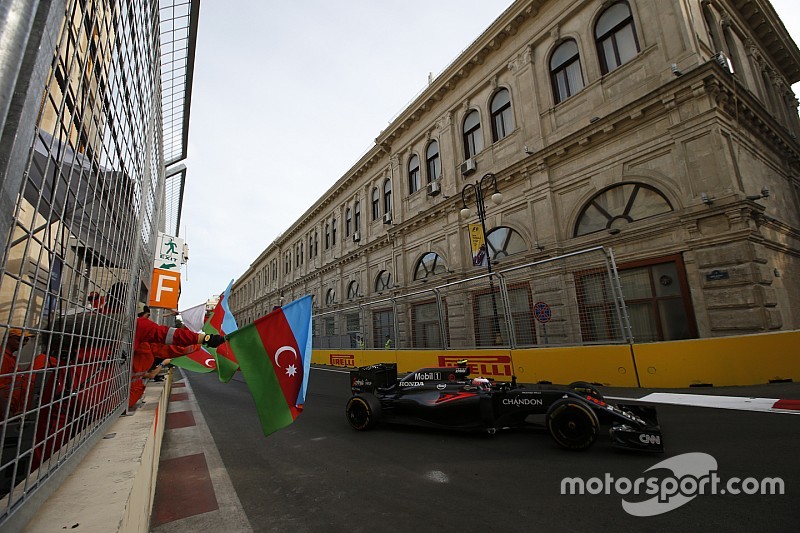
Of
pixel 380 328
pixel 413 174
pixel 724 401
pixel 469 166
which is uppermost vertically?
pixel 413 174

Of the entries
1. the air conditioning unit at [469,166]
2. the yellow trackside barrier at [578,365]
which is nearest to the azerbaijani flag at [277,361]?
the yellow trackside barrier at [578,365]

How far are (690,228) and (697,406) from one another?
5775mm

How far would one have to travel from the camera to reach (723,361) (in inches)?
→ 247

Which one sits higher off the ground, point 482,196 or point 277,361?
point 482,196

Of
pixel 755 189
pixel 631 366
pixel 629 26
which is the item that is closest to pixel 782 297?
pixel 755 189

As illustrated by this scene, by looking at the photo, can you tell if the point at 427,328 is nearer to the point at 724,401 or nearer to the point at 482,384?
the point at 482,384

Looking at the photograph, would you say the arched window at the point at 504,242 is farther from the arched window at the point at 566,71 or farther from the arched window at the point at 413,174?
the arched window at the point at 413,174

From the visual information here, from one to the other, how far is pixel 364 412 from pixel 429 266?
1253cm

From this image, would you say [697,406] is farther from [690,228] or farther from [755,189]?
[755,189]

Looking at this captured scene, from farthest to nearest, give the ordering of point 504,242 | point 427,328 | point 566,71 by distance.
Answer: point 504,242
point 566,71
point 427,328

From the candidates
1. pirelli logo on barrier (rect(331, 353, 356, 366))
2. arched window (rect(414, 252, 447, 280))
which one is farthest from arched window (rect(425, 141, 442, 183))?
pirelli logo on barrier (rect(331, 353, 356, 366))

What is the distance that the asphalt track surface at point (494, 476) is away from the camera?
8.42ft

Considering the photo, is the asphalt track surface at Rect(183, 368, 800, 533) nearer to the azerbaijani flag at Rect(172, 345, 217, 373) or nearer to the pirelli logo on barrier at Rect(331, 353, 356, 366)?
the azerbaijani flag at Rect(172, 345, 217, 373)

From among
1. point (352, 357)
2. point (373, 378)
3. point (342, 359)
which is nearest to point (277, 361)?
point (373, 378)
